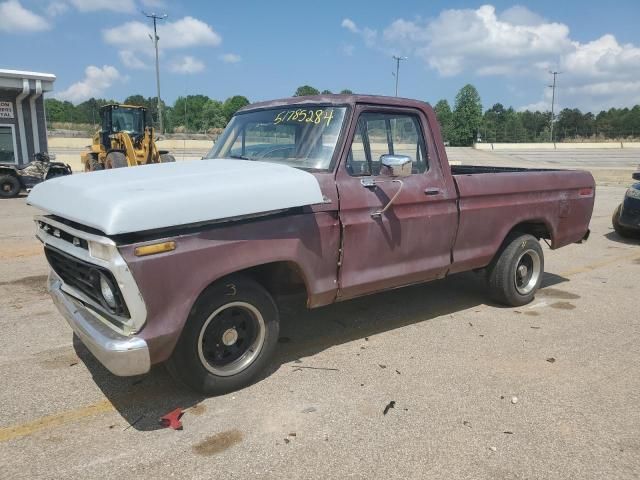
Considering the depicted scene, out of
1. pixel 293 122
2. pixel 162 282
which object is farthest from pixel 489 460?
pixel 293 122

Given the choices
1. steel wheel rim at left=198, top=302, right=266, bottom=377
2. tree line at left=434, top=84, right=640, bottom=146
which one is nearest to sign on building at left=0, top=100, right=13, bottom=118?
steel wheel rim at left=198, top=302, right=266, bottom=377

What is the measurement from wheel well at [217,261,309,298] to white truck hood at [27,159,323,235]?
1.71 feet

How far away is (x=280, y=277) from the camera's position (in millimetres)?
4039

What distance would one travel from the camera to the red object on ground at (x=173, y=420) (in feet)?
10.5

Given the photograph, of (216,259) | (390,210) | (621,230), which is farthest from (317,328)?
(621,230)

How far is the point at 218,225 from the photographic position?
130 inches

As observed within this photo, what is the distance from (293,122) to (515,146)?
6270 cm

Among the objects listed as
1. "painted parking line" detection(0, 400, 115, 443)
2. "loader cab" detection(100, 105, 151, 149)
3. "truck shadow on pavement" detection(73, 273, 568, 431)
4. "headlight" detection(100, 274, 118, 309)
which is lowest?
"truck shadow on pavement" detection(73, 273, 568, 431)

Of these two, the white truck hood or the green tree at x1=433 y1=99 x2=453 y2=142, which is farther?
the green tree at x1=433 y1=99 x2=453 y2=142

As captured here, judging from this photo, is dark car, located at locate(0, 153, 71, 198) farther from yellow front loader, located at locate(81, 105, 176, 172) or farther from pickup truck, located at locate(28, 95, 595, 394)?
pickup truck, located at locate(28, 95, 595, 394)

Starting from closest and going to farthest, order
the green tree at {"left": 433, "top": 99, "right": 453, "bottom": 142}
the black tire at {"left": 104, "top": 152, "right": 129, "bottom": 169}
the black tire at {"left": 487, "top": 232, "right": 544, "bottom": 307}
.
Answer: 1. the black tire at {"left": 487, "top": 232, "right": 544, "bottom": 307}
2. the black tire at {"left": 104, "top": 152, "right": 129, "bottom": 169}
3. the green tree at {"left": 433, "top": 99, "right": 453, "bottom": 142}

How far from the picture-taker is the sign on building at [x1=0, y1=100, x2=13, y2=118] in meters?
19.8

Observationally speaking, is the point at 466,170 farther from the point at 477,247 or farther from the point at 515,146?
the point at 515,146

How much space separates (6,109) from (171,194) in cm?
2063
